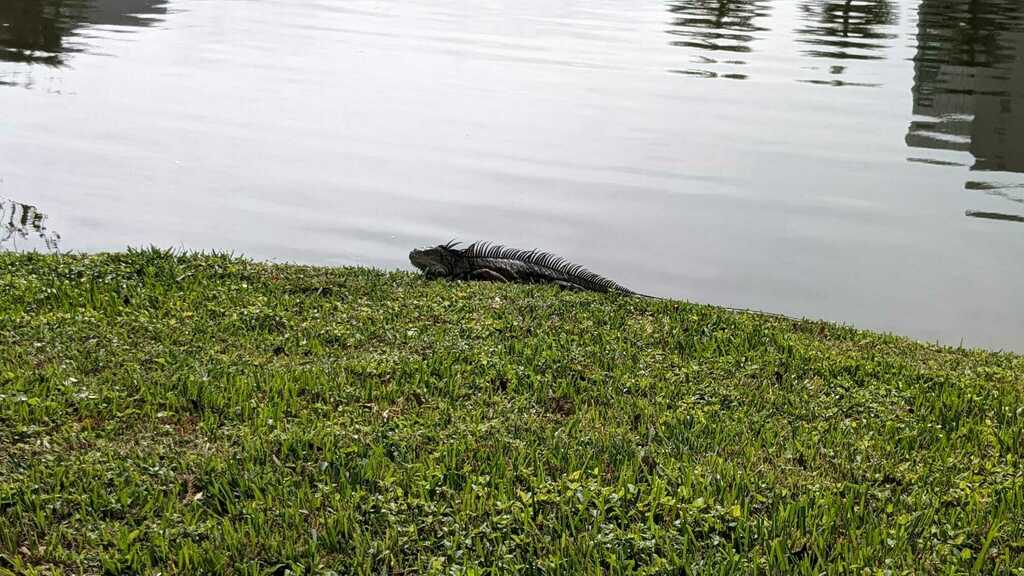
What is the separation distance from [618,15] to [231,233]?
25027mm

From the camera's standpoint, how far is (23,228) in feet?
40.5

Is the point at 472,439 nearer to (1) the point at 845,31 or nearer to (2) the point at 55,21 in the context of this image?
(2) the point at 55,21

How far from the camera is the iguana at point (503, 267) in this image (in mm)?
10102

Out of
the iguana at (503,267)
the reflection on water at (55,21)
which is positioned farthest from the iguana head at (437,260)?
the reflection on water at (55,21)

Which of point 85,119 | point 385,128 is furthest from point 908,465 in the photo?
point 85,119

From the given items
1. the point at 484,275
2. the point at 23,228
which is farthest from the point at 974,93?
the point at 23,228

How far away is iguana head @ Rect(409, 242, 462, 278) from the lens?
33.4ft

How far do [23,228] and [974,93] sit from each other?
1838 cm

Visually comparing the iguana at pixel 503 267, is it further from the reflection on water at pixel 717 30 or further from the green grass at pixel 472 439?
the reflection on water at pixel 717 30

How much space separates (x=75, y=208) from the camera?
44.3 ft

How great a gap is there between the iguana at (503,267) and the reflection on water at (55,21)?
14.8m

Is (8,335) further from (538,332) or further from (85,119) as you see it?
(85,119)

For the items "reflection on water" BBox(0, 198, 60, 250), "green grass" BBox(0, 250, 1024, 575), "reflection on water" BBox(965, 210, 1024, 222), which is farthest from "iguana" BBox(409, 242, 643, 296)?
"reflection on water" BBox(965, 210, 1024, 222)

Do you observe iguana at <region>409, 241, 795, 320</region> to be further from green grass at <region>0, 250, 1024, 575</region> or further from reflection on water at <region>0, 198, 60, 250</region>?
reflection on water at <region>0, 198, 60, 250</region>
